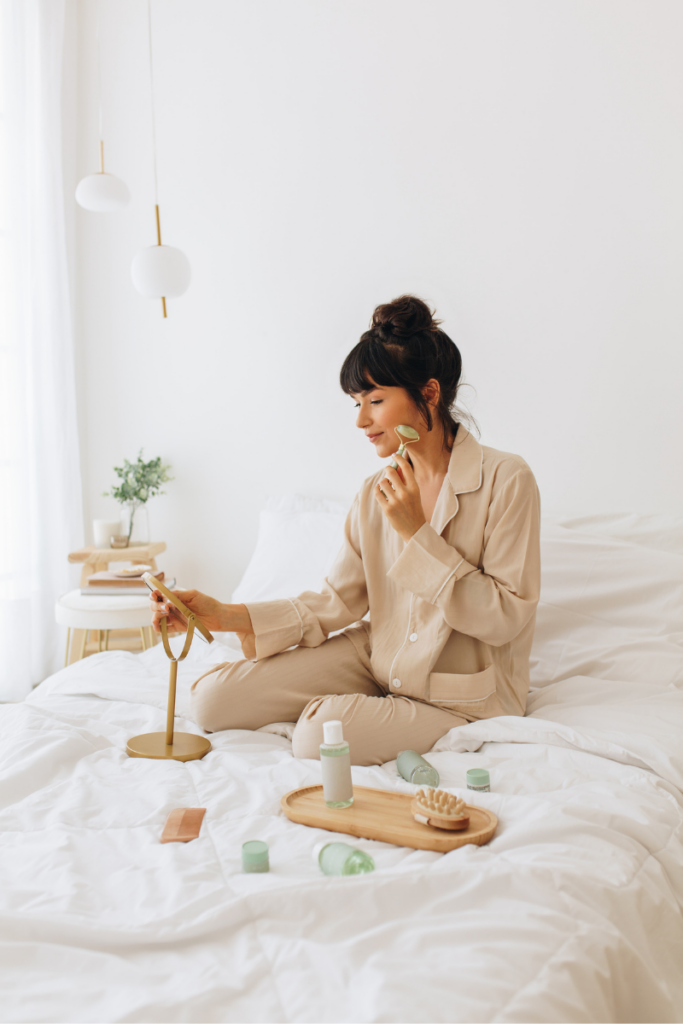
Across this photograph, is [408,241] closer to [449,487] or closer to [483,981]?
[449,487]

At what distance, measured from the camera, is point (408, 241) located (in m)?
2.53

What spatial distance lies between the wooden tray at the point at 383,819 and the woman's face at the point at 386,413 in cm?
75

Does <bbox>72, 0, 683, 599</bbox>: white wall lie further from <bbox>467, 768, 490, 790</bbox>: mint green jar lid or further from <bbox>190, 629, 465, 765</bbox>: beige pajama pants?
<bbox>467, 768, 490, 790</bbox>: mint green jar lid

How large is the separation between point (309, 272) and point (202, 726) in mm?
1786

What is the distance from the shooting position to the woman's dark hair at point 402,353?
159 cm

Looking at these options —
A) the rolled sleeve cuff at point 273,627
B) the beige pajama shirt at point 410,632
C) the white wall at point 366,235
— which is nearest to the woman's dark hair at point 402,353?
the beige pajama shirt at point 410,632

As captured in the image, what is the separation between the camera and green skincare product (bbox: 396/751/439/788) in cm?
123

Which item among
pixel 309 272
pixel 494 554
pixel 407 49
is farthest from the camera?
pixel 309 272

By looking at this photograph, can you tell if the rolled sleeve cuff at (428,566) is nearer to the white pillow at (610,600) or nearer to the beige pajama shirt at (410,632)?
the beige pajama shirt at (410,632)

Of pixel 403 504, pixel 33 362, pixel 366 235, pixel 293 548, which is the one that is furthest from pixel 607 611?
pixel 33 362

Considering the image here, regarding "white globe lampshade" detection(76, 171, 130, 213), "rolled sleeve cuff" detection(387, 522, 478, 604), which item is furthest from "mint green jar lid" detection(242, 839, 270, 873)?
"white globe lampshade" detection(76, 171, 130, 213)

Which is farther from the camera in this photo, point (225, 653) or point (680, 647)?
point (225, 653)

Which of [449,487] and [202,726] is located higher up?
[449,487]

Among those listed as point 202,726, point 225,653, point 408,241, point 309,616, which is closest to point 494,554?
point 309,616
